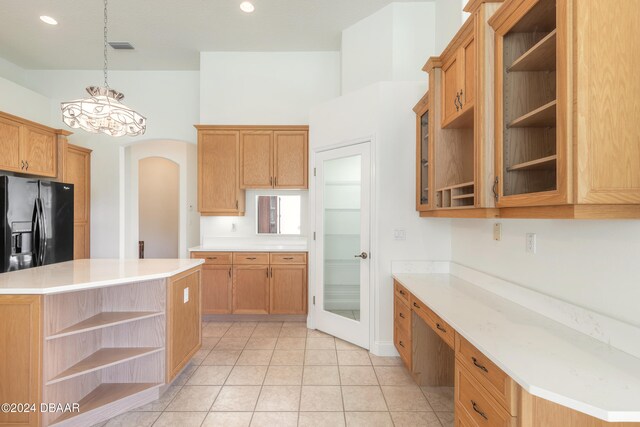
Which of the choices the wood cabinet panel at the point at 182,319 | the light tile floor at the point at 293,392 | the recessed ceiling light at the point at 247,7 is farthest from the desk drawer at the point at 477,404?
the recessed ceiling light at the point at 247,7

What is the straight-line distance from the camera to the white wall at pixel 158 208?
7371 millimetres

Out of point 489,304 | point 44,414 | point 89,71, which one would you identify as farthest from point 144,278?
point 89,71

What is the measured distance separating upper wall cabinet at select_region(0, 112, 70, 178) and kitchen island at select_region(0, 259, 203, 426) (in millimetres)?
2170

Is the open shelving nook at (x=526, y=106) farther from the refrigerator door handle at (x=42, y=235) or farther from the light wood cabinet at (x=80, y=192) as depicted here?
the light wood cabinet at (x=80, y=192)

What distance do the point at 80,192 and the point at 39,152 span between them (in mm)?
816

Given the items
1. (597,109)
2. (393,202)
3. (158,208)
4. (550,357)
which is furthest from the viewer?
(158,208)

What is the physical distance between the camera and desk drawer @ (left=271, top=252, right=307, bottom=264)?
4039 millimetres

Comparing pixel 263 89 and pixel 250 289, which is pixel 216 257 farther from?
pixel 263 89

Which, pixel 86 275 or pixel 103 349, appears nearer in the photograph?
pixel 86 275

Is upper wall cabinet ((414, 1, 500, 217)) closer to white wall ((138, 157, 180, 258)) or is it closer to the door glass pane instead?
the door glass pane

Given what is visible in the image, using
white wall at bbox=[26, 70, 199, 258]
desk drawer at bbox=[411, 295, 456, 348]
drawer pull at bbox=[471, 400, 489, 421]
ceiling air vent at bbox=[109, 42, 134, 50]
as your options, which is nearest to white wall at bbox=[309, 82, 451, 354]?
desk drawer at bbox=[411, 295, 456, 348]

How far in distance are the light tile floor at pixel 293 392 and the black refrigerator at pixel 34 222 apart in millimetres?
2394

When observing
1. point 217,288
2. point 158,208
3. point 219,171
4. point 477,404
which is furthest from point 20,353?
point 158,208

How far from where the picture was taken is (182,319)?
102 inches
